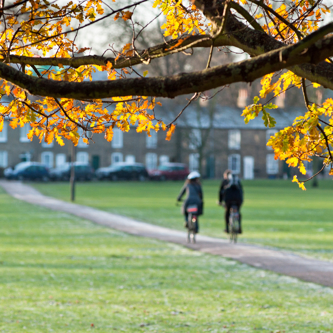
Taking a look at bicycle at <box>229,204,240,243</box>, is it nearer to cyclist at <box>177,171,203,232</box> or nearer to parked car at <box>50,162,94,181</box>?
cyclist at <box>177,171,203,232</box>

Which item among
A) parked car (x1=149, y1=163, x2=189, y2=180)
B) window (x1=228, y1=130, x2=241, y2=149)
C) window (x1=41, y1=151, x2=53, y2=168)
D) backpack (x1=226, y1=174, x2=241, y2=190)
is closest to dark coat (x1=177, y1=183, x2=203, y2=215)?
backpack (x1=226, y1=174, x2=241, y2=190)

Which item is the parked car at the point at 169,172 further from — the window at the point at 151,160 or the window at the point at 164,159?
the window at the point at 164,159

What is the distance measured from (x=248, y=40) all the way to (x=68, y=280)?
639 cm

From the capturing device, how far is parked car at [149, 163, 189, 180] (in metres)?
59.2

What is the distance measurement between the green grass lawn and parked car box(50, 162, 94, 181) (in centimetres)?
4175

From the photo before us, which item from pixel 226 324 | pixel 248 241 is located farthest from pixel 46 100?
pixel 248 241

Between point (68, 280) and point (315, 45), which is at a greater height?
point (315, 45)

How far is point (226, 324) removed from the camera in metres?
7.05

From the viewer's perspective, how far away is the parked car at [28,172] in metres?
54.0

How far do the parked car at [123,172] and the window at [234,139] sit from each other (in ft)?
46.3

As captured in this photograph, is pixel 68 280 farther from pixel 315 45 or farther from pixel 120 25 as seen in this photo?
pixel 120 25

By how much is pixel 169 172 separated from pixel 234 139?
43.3 ft

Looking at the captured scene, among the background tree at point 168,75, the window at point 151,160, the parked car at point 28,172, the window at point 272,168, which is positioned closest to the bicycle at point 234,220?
the background tree at point 168,75

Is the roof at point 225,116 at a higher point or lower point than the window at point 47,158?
higher
